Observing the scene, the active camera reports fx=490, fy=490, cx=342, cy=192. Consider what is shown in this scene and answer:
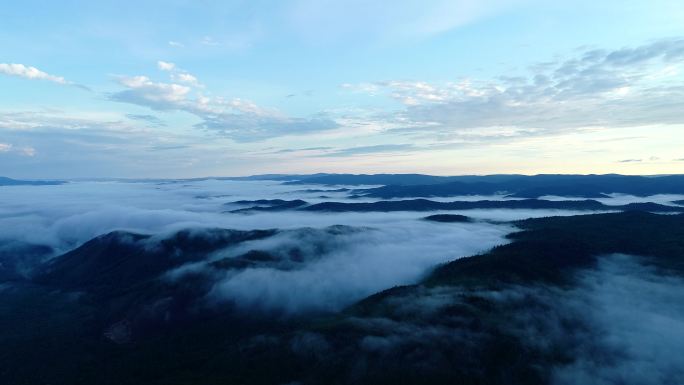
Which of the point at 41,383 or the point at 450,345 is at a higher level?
the point at 450,345

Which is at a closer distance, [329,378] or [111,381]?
[329,378]

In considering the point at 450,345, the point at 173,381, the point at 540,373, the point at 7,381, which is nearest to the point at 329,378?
the point at 450,345

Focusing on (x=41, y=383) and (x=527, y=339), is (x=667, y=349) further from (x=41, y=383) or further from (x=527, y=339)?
(x=41, y=383)

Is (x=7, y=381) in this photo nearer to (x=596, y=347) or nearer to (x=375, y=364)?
(x=375, y=364)

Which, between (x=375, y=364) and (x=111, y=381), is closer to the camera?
(x=375, y=364)

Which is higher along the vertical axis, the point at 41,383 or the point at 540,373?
the point at 540,373

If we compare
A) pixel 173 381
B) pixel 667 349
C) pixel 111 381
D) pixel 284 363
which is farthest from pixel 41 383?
pixel 667 349

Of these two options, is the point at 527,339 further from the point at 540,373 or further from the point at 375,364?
the point at 375,364
